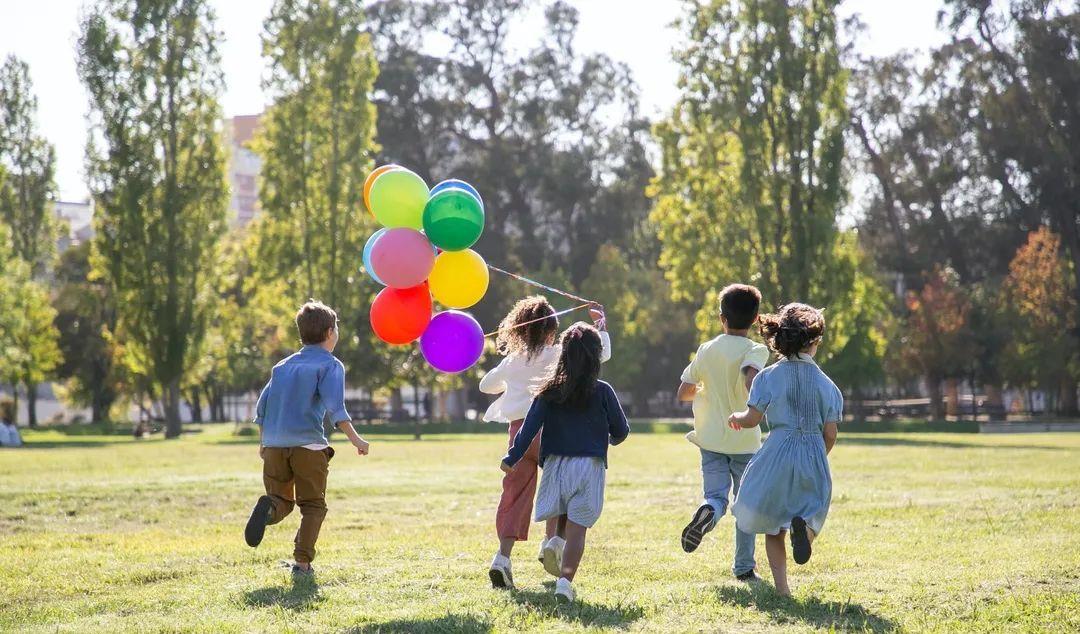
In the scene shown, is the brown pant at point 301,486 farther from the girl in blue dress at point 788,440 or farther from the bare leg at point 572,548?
the girl in blue dress at point 788,440

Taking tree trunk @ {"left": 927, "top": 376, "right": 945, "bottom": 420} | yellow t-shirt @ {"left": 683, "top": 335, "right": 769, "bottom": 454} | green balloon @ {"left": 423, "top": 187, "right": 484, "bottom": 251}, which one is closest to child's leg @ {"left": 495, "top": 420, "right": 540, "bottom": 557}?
yellow t-shirt @ {"left": 683, "top": 335, "right": 769, "bottom": 454}

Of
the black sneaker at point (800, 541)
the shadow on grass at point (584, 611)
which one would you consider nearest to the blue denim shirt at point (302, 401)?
the shadow on grass at point (584, 611)

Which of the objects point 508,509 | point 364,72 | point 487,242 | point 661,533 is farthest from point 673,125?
point 508,509

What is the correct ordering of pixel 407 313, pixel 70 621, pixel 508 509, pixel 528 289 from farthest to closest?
pixel 528 289 < pixel 407 313 < pixel 508 509 < pixel 70 621

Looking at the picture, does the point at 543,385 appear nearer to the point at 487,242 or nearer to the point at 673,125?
the point at 673,125

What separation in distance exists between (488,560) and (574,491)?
1.69 meters

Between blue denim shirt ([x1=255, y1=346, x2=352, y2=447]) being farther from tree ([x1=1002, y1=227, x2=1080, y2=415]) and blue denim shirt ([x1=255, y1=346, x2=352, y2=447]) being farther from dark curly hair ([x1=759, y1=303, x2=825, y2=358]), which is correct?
tree ([x1=1002, y1=227, x2=1080, y2=415])

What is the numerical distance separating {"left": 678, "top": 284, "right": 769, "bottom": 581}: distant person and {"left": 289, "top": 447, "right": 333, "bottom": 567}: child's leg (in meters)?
2.36

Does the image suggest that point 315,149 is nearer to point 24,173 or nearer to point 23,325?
point 23,325

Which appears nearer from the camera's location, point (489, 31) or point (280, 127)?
point (280, 127)

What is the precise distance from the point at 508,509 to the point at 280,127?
34.9 metres

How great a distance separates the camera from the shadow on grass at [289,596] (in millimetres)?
6441

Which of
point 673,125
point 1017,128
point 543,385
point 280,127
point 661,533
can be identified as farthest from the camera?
point 1017,128

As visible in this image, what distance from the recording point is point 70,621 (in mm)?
6180
